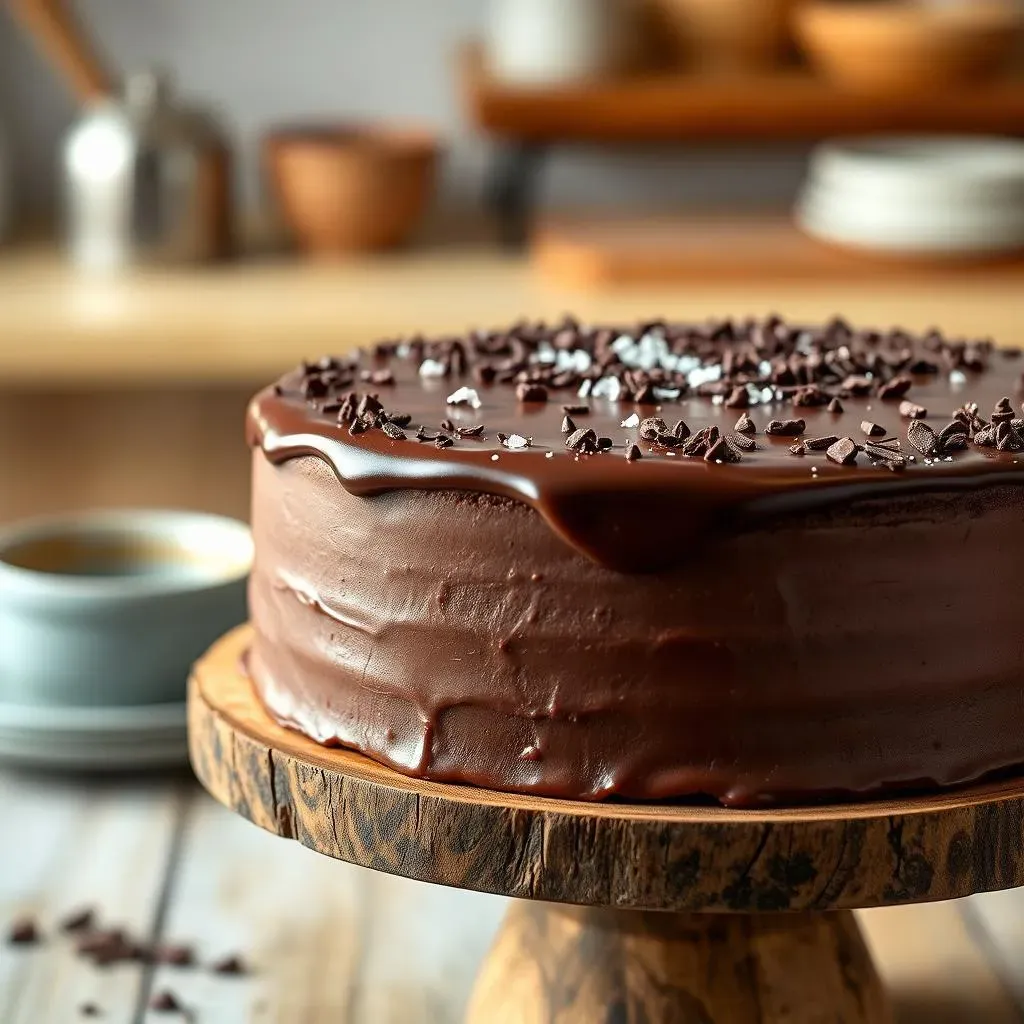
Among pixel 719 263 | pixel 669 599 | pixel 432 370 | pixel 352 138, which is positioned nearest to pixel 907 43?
pixel 719 263

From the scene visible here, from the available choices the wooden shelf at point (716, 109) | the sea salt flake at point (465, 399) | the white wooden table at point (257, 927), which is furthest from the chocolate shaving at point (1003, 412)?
the wooden shelf at point (716, 109)

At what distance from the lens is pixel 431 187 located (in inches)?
107

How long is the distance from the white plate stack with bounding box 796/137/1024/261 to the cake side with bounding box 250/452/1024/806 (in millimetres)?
1397

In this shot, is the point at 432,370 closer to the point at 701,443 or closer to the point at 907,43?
the point at 701,443

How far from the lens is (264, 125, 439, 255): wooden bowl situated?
261 centimetres

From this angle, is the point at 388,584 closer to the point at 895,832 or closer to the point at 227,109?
the point at 895,832

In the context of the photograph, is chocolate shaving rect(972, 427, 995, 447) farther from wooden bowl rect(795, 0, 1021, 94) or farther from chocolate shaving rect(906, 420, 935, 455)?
wooden bowl rect(795, 0, 1021, 94)

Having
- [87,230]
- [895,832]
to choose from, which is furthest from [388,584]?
[87,230]

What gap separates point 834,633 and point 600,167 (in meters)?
2.01

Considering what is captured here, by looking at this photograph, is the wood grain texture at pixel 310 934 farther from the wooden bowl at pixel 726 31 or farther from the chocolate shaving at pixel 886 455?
the wooden bowl at pixel 726 31

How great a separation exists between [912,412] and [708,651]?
9.6 inches

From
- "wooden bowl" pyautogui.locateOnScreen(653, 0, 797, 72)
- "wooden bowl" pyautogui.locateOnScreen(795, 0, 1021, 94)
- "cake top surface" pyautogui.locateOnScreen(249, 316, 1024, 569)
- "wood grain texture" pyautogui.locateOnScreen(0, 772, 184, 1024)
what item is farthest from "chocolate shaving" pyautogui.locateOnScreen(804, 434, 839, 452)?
"wooden bowl" pyautogui.locateOnScreen(653, 0, 797, 72)

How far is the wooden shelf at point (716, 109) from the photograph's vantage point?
99.7 inches

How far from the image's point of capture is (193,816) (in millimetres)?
1695
